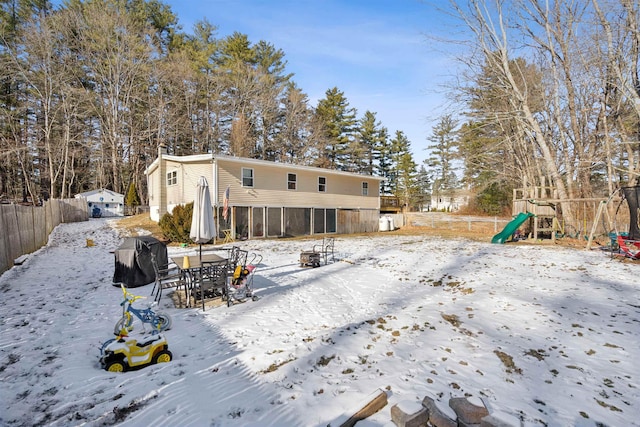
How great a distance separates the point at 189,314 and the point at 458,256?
9.28 m

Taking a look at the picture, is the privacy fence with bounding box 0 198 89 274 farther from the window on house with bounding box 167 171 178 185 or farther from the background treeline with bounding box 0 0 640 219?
the background treeline with bounding box 0 0 640 219

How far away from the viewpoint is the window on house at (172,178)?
1712 cm

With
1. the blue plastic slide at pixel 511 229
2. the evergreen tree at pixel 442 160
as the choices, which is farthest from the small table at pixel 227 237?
the evergreen tree at pixel 442 160

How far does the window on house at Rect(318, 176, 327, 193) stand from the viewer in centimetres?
2003

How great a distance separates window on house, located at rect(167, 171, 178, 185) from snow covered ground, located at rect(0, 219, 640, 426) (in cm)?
990

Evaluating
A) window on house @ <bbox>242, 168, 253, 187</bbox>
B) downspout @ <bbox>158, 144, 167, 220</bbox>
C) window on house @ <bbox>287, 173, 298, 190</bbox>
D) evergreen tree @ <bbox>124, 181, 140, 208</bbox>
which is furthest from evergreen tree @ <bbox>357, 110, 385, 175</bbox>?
downspout @ <bbox>158, 144, 167, 220</bbox>

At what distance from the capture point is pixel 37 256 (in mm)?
10477

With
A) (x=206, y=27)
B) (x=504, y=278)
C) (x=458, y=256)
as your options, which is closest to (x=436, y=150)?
(x=206, y=27)

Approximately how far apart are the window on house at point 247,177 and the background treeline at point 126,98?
40.9ft

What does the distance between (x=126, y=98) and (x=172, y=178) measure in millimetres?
16578

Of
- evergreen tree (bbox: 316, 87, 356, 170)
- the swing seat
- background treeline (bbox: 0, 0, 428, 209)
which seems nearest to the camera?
the swing seat

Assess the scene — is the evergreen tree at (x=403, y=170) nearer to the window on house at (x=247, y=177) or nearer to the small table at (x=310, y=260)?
the window on house at (x=247, y=177)

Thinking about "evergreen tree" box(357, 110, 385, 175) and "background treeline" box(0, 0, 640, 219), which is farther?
"evergreen tree" box(357, 110, 385, 175)

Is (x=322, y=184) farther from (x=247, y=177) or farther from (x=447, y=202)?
(x=447, y=202)
